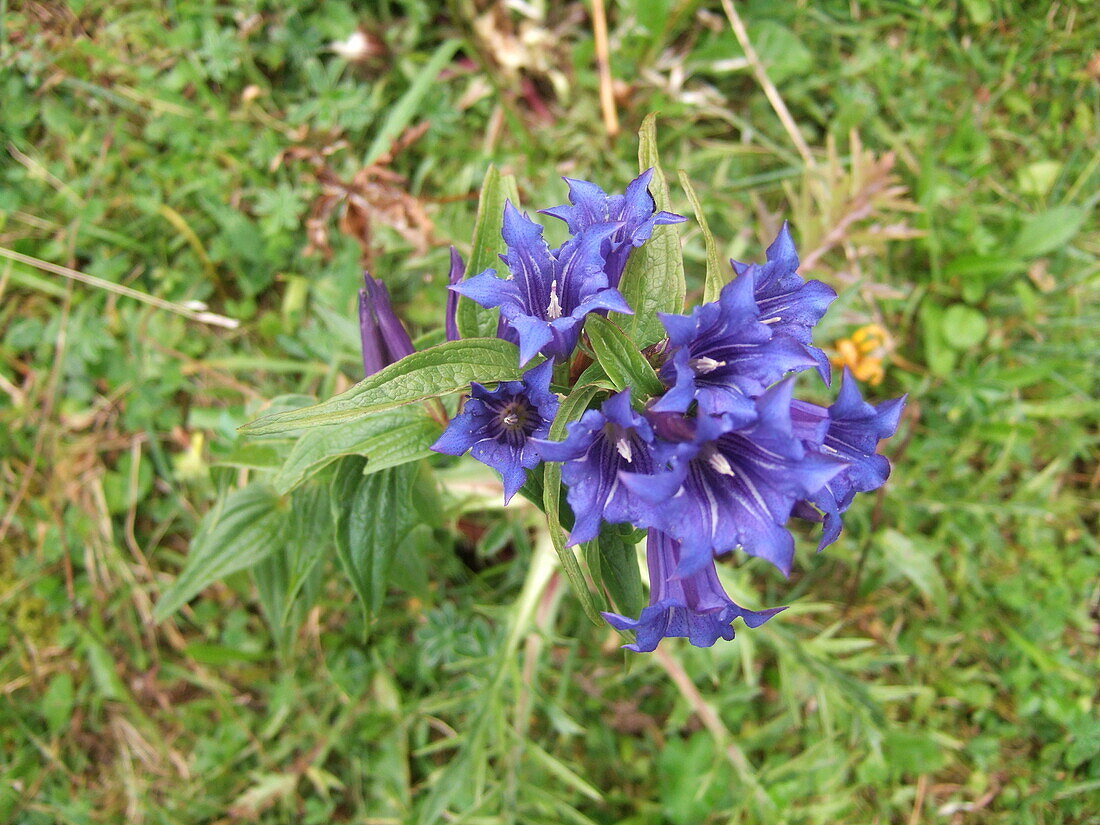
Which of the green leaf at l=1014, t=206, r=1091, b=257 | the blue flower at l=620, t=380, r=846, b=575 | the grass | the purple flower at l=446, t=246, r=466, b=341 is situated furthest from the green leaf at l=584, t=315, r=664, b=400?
the green leaf at l=1014, t=206, r=1091, b=257

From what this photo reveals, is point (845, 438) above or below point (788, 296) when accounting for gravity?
below

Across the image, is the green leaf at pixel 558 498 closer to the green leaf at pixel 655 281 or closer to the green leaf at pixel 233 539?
the green leaf at pixel 655 281

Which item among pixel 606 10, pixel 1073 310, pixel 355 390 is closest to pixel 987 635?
pixel 1073 310

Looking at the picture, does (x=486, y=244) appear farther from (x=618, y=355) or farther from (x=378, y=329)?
(x=618, y=355)

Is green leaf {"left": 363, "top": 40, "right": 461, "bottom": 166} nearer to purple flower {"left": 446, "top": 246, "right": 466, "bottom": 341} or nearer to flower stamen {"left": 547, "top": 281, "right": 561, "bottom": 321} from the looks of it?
purple flower {"left": 446, "top": 246, "right": 466, "bottom": 341}

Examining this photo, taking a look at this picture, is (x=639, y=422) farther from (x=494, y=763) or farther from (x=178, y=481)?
(x=178, y=481)

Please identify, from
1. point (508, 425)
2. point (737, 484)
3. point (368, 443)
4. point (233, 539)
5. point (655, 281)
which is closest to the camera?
point (737, 484)

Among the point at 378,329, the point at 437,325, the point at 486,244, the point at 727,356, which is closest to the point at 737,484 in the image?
the point at 727,356
